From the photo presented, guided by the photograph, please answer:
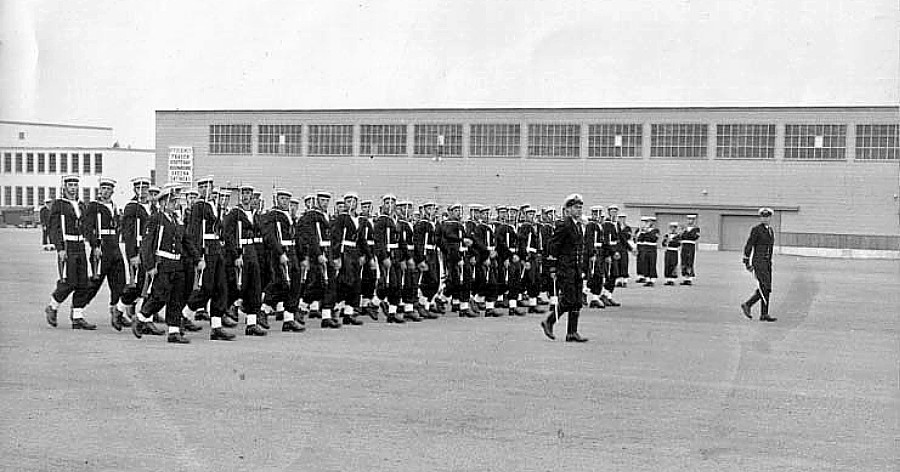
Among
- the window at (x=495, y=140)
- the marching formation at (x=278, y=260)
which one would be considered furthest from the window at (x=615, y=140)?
the marching formation at (x=278, y=260)

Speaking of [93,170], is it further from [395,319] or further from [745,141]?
[395,319]

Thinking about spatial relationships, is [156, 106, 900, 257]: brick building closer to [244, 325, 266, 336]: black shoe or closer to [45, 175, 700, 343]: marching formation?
[45, 175, 700, 343]: marching formation

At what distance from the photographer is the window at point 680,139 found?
185 feet

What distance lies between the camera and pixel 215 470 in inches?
289

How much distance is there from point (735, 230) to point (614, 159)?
702 cm

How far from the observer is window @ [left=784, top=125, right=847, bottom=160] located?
178 feet

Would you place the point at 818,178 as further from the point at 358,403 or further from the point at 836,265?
the point at 358,403

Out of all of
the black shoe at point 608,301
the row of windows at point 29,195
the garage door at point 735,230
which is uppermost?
the row of windows at point 29,195

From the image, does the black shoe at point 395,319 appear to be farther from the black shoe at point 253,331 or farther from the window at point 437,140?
the window at point 437,140

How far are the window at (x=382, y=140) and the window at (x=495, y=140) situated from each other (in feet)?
12.5

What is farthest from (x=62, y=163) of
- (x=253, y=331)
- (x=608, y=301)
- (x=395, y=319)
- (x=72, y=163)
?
(x=253, y=331)

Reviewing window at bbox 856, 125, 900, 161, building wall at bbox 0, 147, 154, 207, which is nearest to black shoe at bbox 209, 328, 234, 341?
building wall at bbox 0, 147, 154, 207

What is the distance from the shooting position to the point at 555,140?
192ft

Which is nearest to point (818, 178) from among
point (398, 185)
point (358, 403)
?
point (398, 185)
